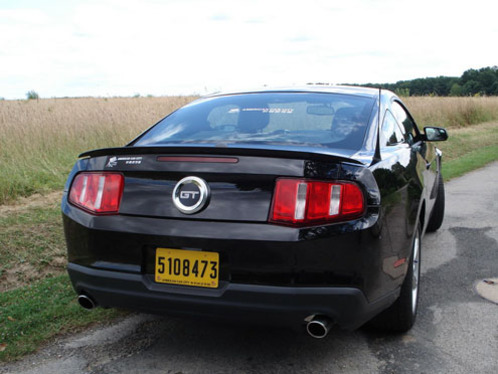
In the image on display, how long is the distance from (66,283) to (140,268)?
6.07 ft

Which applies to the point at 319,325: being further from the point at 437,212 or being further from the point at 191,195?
the point at 437,212

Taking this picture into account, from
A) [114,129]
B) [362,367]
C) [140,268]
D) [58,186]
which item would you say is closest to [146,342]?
[140,268]

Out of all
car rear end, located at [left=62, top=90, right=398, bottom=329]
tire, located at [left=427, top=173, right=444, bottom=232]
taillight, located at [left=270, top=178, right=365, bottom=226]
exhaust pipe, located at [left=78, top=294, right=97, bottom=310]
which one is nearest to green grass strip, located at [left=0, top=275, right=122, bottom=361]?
exhaust pipe, located at [left=78, top=294, right=97, bottom=310]

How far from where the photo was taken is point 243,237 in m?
2.44

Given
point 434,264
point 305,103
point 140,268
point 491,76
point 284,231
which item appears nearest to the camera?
point 284,231

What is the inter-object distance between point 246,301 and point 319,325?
13.8 inches

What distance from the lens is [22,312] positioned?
143 inches

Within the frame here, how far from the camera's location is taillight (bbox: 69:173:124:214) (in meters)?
2.73

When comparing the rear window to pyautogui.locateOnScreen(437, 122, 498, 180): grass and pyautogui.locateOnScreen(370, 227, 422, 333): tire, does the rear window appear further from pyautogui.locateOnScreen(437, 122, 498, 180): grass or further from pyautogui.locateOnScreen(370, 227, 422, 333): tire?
pyautogui.locateOnScreen(437, 122, 498, 180): grass

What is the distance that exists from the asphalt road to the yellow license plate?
292 mm

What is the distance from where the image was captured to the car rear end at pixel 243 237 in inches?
95.7

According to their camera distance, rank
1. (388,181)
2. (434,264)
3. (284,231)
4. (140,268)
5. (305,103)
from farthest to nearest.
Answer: (434,264) → (305,103) → (388,181) → (140,268) → (284,231)

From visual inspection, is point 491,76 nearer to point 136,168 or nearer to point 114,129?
point 114,129

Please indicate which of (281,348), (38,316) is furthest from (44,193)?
(281,348)
